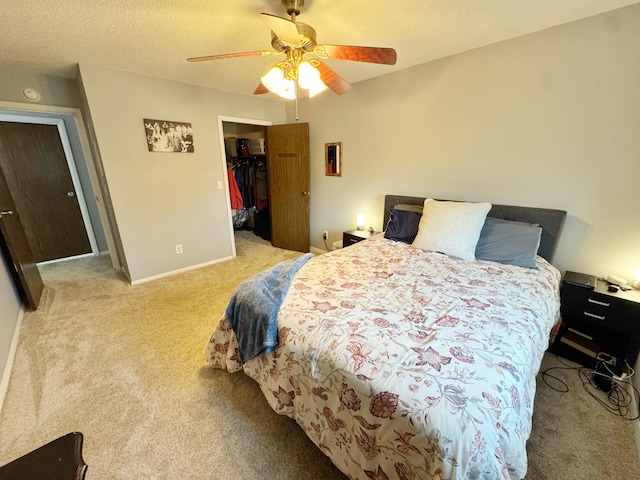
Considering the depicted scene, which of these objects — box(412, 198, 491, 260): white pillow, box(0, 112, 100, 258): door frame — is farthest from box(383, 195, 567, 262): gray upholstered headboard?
box(0, 112, 100, 258): door frame

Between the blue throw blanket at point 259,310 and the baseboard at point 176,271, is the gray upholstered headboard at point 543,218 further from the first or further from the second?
the baseboard at point 176,271

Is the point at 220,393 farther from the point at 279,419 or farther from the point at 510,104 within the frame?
the point at 510,104

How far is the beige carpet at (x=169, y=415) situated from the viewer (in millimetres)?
1212

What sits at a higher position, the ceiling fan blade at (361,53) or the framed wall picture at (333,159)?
the ceiling fan blade at (361,53)

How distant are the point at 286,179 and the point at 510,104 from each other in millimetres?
2789

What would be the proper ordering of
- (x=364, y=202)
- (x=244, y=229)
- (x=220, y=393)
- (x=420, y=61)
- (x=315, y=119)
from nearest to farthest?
(x=220, y=393) → (x=420, y=61) → (x=364, y=202) → (x=315, y=119) → (x=244, y=229)

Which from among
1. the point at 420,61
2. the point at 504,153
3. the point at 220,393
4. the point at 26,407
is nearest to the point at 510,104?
the point at 504,153

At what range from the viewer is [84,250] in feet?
13.4

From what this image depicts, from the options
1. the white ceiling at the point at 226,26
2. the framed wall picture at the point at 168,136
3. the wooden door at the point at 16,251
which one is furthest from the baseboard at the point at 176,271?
the white ceiling at the point at 226,26

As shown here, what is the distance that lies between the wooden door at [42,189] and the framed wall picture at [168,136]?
2020 mm

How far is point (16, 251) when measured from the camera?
92.3 inches

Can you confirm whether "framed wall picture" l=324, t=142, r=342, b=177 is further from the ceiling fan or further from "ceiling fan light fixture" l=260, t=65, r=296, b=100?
"ceiling fan light fixture" l=260, t=65, r=296, b=100

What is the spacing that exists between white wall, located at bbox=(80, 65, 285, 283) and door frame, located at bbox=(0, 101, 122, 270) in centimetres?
62

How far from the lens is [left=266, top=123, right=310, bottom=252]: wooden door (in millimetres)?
3714
